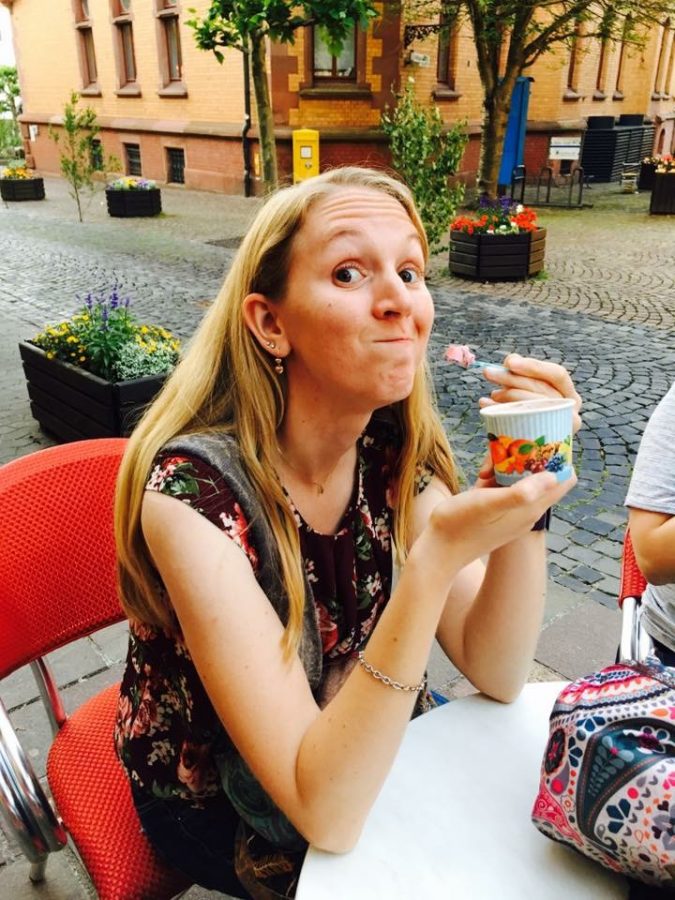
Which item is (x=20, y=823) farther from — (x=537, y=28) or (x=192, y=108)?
(x=192, y=108)

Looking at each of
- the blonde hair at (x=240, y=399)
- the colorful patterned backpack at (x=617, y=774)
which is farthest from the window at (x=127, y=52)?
the colorful patterned backpack at (x=617, y=774)

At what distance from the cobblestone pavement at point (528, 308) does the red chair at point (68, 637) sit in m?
0.76

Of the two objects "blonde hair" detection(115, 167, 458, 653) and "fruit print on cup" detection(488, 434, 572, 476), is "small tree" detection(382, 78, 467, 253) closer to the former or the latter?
"blonde hair" detection(115, 167, 458, 653)

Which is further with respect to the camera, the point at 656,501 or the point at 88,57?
the point at 88,57

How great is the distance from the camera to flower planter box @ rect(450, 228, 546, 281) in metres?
9.02

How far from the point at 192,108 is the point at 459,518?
1871 cm

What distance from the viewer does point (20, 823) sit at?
1.43 meters

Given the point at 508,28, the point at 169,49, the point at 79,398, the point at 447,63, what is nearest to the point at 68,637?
the point at 79,398

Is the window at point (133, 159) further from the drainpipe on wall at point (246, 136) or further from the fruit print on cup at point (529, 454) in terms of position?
the fruit print on cup at point (529, 454)

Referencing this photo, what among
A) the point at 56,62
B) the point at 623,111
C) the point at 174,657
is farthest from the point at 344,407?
the point at 623,111

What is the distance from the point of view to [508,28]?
524 inches

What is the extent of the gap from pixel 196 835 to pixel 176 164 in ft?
64.1

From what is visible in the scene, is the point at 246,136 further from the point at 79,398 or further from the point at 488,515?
the point at 488,515

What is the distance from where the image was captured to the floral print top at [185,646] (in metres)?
1.28
